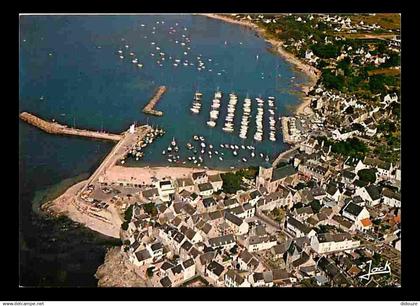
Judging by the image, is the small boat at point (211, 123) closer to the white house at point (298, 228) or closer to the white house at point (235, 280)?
the white house at point (298, 228)

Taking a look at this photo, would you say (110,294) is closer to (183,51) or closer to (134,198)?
(134,198)

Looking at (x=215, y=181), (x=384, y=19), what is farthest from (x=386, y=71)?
(x=215, y=181)

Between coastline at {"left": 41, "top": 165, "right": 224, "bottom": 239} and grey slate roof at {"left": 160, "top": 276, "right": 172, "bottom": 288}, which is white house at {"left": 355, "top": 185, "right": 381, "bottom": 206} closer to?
coastline at {"left": 41, "top": 165, "right": 224, "bottom": 239}

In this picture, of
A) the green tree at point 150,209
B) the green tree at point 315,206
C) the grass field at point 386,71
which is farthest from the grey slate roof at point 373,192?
the green tree at point 150,209

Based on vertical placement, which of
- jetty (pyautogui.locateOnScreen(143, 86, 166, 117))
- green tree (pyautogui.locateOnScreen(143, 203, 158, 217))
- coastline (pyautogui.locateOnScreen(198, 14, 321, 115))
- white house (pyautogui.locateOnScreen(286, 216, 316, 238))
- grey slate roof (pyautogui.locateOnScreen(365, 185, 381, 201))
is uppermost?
coastline (pyautogui.locateOnScreen(198, 14, 321, 115))

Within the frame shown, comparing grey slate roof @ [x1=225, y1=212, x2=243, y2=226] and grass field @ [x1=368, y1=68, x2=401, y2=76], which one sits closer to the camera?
grey slate roof @ [x1=225, y1=212, x2=243, y2=226]

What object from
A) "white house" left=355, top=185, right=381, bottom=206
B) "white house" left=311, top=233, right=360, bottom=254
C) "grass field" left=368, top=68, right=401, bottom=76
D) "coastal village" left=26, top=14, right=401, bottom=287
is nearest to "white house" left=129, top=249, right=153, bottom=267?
"coastal village" left=26, top=14, right=401, bottom=287
